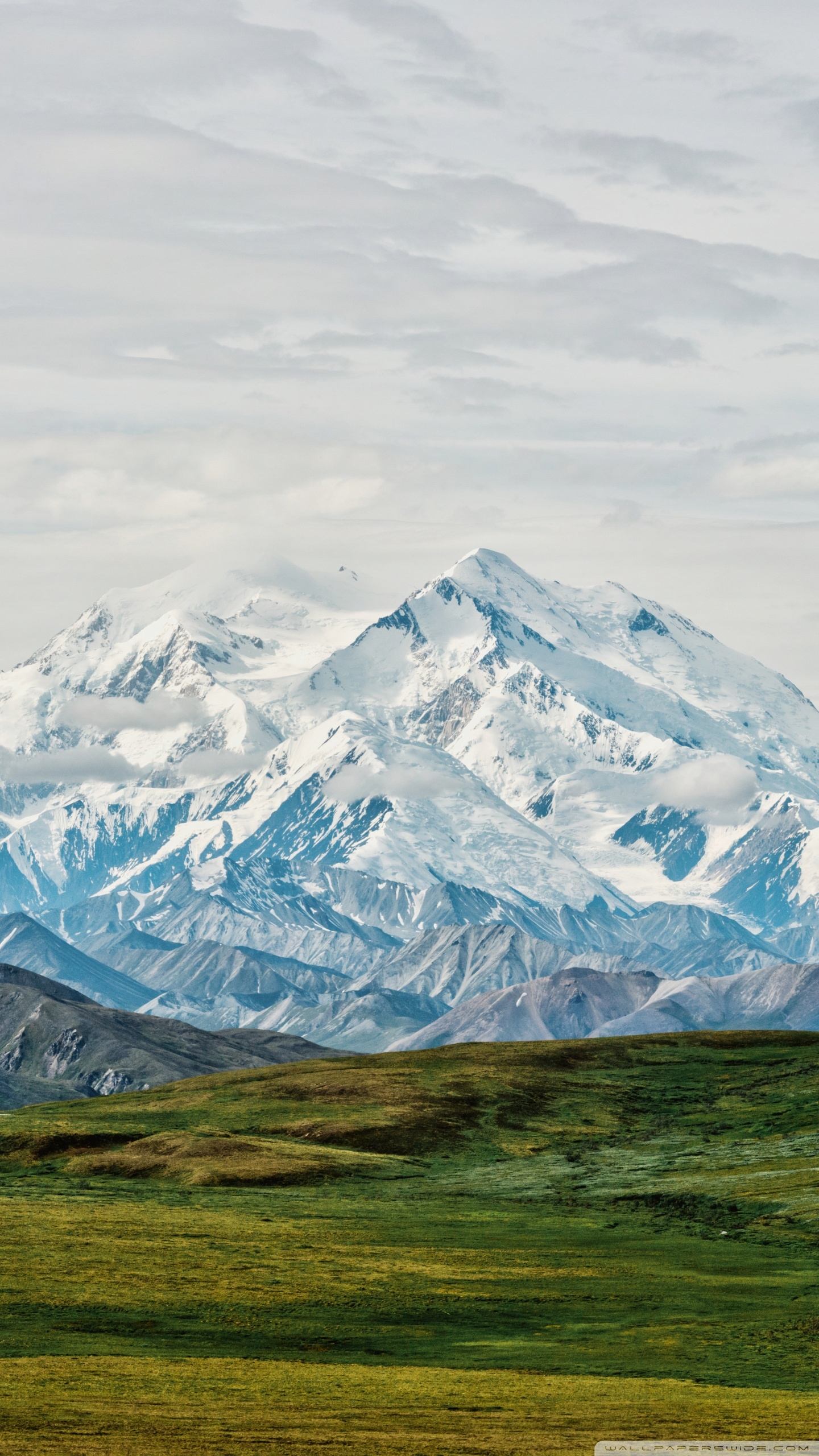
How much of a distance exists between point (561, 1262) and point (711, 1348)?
32.0 meters

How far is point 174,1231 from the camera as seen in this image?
416ft

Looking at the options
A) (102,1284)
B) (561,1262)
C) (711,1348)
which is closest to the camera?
(711,1348)

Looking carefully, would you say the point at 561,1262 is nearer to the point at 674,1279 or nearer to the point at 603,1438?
the point at 674,1279

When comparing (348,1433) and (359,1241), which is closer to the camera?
(348,1433)

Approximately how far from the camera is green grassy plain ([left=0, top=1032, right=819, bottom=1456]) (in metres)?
68.1

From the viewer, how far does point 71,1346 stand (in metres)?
83.9

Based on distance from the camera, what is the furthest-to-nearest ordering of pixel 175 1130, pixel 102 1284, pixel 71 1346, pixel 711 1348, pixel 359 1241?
1. pixel 175 1130
2. pixel 359 1241
3. pixel 102 1284
4. pixel 711 1348
5. pixel 71 1346

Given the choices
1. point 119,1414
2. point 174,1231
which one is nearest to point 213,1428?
point 119,1414

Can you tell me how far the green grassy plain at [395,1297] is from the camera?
223ft

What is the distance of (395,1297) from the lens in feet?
343

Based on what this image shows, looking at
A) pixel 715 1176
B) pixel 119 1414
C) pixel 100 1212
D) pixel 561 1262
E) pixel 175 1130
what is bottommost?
pixel 175 1130

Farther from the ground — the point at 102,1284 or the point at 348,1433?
the point at 348,1433

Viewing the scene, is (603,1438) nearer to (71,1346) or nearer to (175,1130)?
(71,1346)

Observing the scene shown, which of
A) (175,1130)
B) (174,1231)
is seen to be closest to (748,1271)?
(174,1231)
